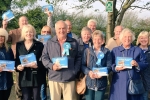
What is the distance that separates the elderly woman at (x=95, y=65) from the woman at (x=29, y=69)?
3.07 feet

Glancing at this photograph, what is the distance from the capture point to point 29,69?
17.5ft

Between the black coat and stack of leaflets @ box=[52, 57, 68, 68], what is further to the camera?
the black coat

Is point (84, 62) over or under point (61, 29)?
under

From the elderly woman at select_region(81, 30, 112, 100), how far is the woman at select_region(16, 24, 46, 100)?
0.94 metres

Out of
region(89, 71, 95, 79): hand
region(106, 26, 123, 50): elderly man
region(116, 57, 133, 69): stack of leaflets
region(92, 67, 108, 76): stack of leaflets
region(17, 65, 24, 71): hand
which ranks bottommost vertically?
region(89, 71, 95, 79): hand

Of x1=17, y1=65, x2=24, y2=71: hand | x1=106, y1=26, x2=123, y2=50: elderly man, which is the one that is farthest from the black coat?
x1=106, y1=26, x2=123, y2=50: elderly man

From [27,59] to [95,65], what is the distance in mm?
1333

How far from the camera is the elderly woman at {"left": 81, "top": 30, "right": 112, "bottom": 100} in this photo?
16.8 ft

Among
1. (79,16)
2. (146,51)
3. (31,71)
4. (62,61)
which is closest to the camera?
(62,61)

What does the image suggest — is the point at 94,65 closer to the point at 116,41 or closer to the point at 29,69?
the point at 29,69

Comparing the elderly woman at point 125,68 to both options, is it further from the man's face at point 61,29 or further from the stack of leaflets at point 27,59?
the stack of leaflets at point 27,59

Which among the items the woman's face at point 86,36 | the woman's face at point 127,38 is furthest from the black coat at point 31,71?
the woman's face at point 127,38

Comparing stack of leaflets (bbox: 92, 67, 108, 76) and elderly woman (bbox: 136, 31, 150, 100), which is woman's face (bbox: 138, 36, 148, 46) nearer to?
elderly woman (bbox: 136, 31, 150, 100)

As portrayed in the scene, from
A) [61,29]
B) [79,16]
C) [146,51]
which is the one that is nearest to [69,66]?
[61,29]
